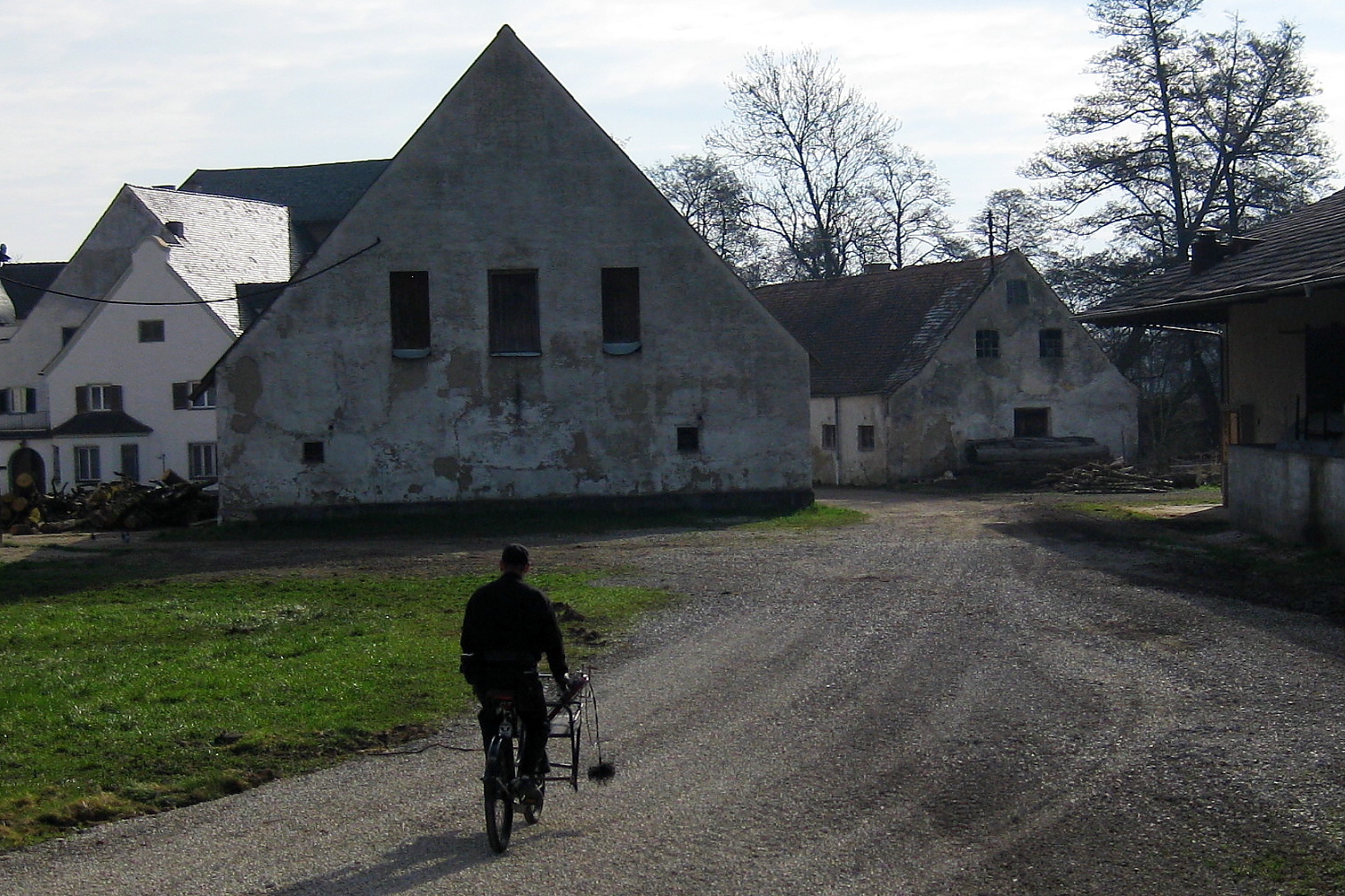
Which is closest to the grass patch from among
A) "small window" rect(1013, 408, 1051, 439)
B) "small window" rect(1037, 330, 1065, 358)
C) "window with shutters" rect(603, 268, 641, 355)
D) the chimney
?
"window with shutters" rect(603, 268, 641, 355)

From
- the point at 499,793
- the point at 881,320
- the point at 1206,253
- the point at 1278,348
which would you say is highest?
the point at 881,320

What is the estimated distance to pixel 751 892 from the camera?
20.7ft

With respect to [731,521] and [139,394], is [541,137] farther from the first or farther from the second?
[139,394]

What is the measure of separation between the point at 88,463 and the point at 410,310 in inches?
1000

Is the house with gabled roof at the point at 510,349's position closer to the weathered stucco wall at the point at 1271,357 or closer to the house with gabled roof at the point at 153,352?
the weathered stucco wall at the point at 1271,357

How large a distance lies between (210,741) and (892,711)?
4.84 m

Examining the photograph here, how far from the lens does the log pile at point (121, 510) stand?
29875mm

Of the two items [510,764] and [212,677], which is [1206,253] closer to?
[212,677]

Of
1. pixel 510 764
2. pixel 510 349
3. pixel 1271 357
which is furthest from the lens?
pixel 510 349

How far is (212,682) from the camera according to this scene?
11.6m

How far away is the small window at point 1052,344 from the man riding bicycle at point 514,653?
1431 inches

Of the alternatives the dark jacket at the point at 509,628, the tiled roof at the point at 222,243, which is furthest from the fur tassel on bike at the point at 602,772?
the tiled roof at the point at 222,243

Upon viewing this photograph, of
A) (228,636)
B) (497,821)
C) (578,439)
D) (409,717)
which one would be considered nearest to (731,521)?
(578,439)

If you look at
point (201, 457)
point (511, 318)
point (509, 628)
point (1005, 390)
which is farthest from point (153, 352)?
point (509, 628)
